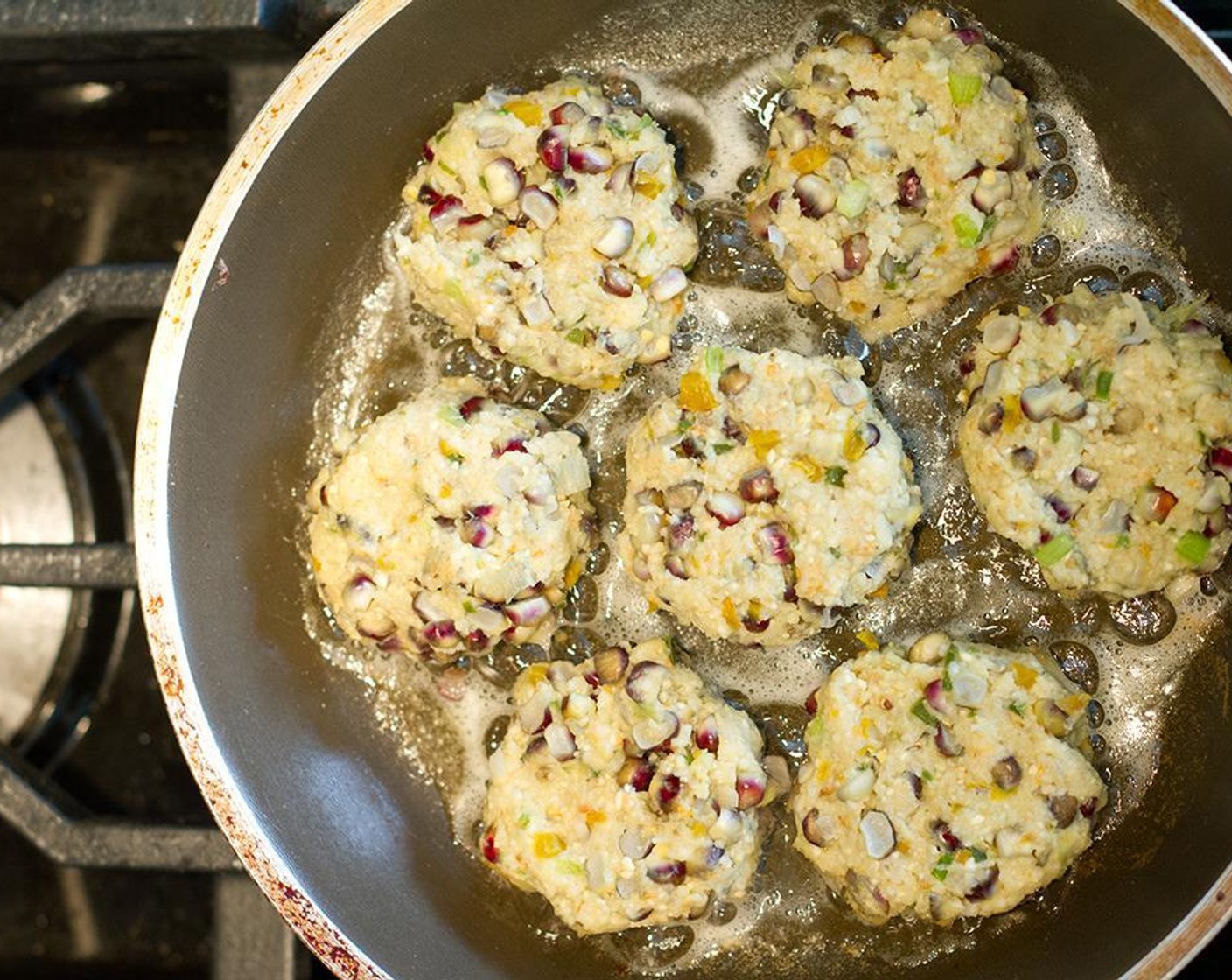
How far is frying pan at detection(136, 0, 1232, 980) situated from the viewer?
2137mm

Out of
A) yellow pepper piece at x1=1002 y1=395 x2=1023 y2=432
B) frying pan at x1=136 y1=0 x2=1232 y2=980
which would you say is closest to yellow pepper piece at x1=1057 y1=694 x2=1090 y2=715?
frying pan at x1=136 y1=0 x2=1232 y2=980

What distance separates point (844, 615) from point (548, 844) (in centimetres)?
64

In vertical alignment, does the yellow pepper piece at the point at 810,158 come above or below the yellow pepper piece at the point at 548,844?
above

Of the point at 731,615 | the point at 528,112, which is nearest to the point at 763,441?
the point at 731,615

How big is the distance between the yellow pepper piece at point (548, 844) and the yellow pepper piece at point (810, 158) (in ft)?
3.90

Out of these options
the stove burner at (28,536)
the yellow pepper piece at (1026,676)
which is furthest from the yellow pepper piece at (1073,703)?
the stove burner at (28,536)

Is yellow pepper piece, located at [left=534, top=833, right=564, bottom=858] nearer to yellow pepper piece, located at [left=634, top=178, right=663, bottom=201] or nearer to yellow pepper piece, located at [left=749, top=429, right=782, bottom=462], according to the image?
yellow pepper piece, located at [left=749, top=429, right=782, bottom=462]

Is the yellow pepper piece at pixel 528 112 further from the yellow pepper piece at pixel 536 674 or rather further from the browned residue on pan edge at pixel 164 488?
the yellow pepper piece at pixel 536 674

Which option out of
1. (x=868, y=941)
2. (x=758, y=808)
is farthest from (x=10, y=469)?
(x=868, y=941)

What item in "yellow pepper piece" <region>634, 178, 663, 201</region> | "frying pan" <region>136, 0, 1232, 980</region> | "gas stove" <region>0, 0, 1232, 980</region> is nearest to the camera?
"frying pan" <region>136, 0, 1232, 980</region>

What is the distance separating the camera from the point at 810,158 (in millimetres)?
2205

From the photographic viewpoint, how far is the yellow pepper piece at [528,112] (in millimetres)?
2264

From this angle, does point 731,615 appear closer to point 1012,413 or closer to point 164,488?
point 1012,413

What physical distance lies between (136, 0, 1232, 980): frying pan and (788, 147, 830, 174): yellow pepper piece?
0.88 ft
